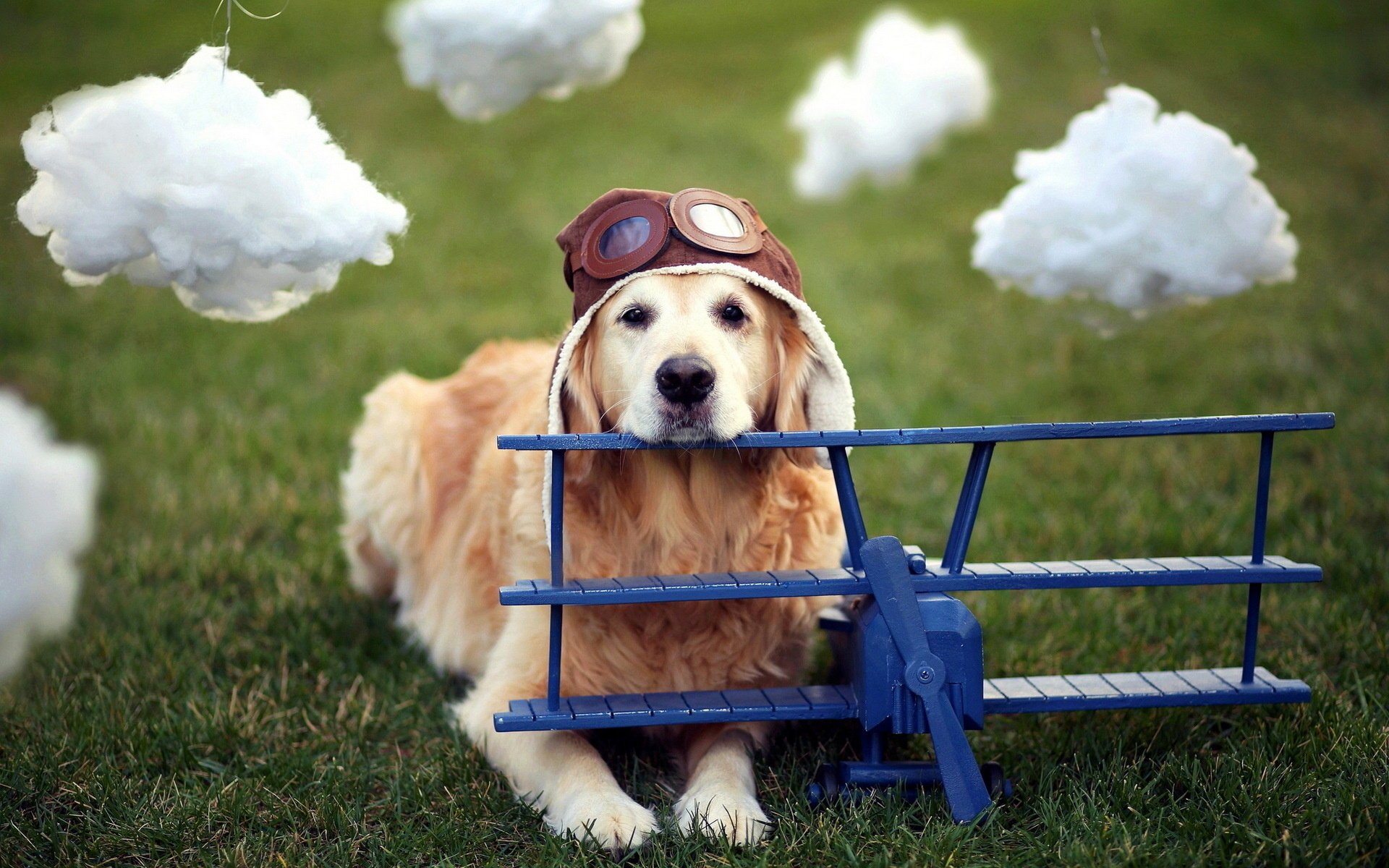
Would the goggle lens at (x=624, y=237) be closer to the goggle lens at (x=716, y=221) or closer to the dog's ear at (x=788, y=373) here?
the goggle lens at (x=716, y=221)

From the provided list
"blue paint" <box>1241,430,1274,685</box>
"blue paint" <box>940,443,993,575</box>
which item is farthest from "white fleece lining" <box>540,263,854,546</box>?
"blue paint" <box>1241,430,1274,685</box>

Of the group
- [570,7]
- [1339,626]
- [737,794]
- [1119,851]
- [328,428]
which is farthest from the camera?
[328,428]

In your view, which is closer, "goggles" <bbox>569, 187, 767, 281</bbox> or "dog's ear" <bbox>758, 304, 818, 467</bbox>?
"goggles" <bbox>569, 187, 767, 281</bbox>

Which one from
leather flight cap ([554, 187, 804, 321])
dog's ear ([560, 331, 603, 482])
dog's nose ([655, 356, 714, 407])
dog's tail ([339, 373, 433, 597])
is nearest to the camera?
dog's nose ([655, 356, 714, 407])

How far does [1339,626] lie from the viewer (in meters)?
3.15

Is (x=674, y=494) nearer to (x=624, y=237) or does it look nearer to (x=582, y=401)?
(x=582, y=401)

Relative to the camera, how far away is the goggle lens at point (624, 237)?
2324mm

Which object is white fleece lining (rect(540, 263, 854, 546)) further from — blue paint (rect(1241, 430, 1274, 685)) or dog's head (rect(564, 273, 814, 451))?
blue paint (rect(1241, 430, 1274, 685))

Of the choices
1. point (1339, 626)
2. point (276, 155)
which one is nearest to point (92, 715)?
point (276, 155)

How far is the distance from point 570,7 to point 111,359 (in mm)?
4216

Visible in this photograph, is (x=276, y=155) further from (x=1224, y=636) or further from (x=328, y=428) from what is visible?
(x=328, y=428)

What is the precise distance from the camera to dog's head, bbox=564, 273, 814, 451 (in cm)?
220

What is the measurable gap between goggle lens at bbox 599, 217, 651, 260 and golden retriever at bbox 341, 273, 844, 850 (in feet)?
0.25

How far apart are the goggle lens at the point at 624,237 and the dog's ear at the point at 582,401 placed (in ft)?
0.62
